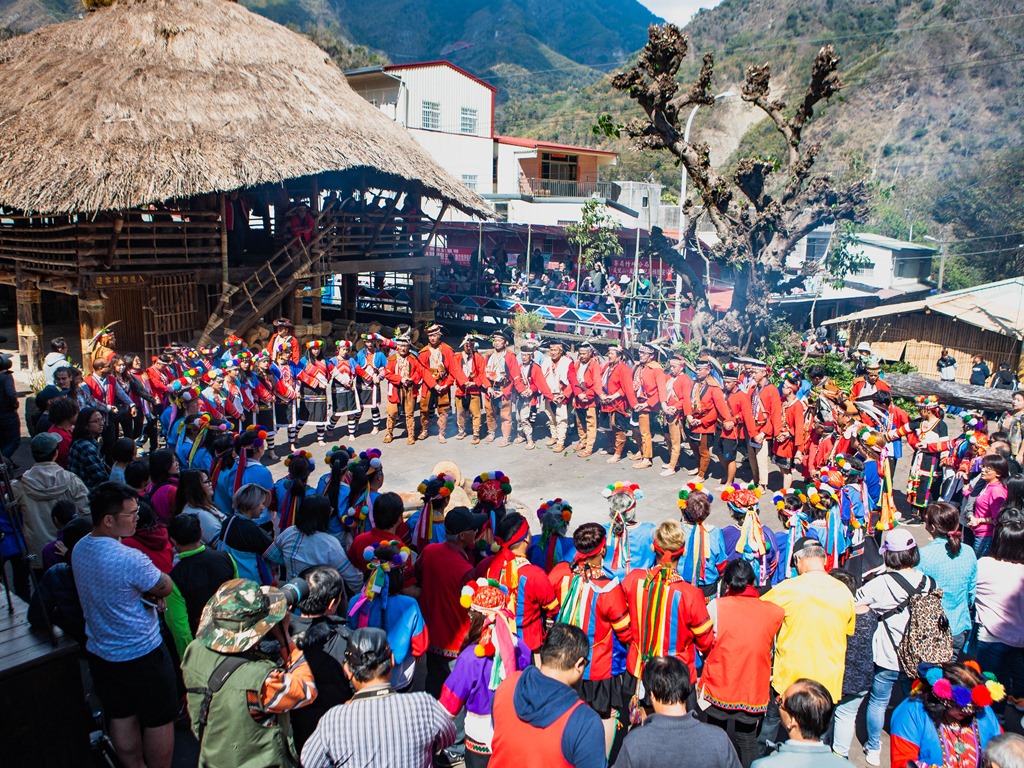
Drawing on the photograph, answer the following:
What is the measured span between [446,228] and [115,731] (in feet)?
81.1

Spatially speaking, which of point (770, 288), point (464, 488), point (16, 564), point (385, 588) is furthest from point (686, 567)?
point (770, 288)

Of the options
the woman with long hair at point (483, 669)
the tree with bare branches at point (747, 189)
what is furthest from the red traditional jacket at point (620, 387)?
the woman with long hair at point (483, 669)

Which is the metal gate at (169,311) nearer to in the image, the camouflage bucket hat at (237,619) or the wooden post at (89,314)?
the wooden post at (89,314)

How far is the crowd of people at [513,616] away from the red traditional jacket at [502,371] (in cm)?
483

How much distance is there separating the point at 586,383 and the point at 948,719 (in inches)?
298

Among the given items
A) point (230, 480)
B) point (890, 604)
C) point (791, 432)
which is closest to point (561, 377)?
point (791, 432)

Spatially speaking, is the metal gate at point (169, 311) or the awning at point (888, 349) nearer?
the metal gate at point (169, 311)

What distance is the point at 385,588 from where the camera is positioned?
4.36 meters

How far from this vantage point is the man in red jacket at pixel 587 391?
11078 mm

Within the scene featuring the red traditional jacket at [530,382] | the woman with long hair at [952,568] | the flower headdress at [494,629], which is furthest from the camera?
the red traditional jacket at [530,382]

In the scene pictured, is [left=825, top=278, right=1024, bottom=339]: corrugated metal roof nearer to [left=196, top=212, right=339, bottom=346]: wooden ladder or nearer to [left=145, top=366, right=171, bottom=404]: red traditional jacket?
[left=196, top=212, right=339, bottom=346]: wooden ladder

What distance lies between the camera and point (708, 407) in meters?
10.0

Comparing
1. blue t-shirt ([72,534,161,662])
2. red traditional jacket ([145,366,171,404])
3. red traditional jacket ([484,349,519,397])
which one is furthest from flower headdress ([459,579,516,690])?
red traditional jacket ([145,366,171,404])

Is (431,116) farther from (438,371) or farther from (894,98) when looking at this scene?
(894,98)
